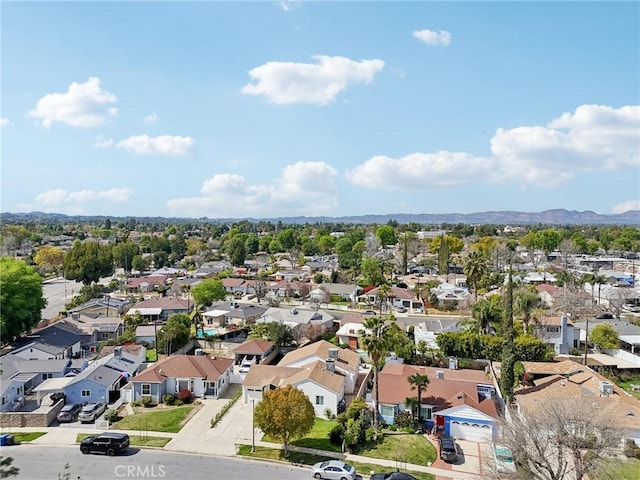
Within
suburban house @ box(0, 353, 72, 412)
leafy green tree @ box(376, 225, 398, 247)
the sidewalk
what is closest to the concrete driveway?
the sidewalk

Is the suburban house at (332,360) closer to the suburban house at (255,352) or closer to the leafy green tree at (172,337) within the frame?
the suburban house at (255,352)

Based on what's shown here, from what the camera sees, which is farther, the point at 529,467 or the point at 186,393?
the point at 186,393

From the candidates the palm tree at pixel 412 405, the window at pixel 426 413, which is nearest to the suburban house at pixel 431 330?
the window at pixel 426 413

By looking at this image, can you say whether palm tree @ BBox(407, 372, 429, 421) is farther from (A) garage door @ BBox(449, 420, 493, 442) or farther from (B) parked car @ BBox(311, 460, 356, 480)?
(B) parked car @ BBox(311, 460, 356, 480)

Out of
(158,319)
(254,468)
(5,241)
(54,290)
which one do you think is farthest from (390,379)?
(5,241)

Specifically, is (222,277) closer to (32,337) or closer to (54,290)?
(54,290)

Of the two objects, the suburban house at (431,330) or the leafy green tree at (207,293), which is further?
the leafy green tree at (207,293)
